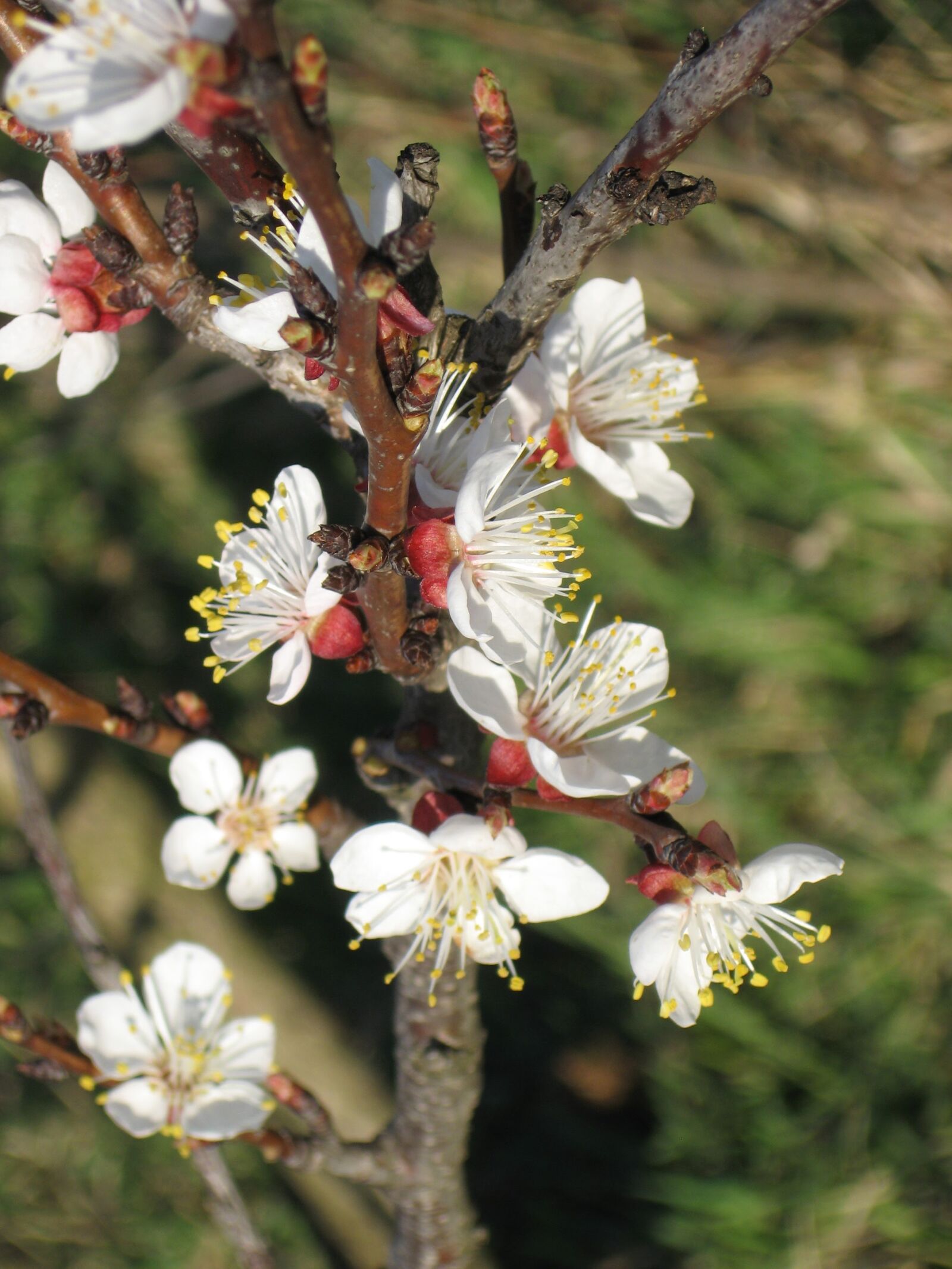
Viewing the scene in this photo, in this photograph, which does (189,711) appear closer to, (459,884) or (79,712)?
(79,712)

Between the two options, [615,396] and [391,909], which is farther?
[615,396]

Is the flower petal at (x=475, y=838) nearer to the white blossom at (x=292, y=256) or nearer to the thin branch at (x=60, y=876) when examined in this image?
the white blossom at (x=292, y=256)

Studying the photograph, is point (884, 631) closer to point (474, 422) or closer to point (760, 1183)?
point (760, 1183)

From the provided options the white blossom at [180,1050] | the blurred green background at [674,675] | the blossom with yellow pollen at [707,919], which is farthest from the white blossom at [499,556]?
the blurred green background at [674,675]

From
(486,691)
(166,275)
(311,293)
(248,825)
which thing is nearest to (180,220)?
(166,275)

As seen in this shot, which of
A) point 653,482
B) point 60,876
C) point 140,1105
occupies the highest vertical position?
point 653,482

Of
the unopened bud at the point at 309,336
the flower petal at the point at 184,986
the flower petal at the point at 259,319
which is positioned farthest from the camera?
the flower petal at the point at 184,986
